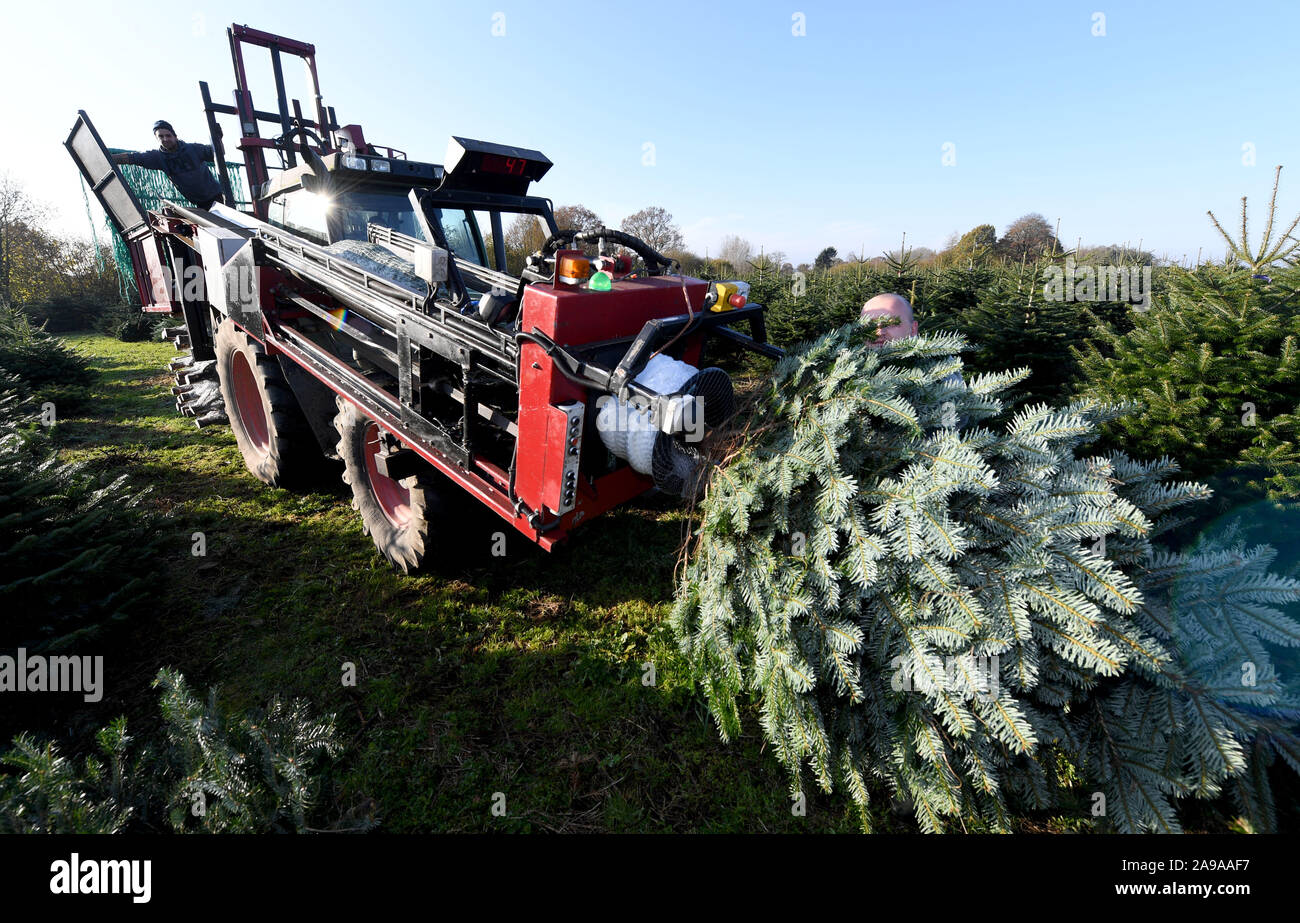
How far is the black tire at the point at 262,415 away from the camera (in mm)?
4590

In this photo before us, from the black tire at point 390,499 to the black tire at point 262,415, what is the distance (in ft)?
3.09

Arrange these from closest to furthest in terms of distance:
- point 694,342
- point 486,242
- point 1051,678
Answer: point 1051,678 < point 694,342 < point 486,242

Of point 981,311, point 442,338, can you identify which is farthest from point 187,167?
point 981,311

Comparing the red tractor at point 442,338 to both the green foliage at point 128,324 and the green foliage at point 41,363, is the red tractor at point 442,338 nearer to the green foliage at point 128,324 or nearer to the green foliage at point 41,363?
the green foliage at point 41,363

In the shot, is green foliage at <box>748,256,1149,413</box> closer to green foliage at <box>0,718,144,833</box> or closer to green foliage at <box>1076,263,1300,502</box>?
green foliage at <box>1076,263,1300,502</box>

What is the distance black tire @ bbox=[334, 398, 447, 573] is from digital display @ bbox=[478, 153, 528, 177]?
2.16 meters

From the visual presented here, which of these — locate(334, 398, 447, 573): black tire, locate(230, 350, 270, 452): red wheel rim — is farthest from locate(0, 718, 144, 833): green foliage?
locate(230, 350, 270, 452): red wheel rim

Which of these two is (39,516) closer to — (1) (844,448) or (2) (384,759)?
(2) (384,759)

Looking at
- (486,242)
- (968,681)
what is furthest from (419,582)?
(968,681)

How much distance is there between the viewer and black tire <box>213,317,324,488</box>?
15.1 ft

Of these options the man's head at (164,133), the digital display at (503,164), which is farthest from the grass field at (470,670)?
the man's head at (164,133)

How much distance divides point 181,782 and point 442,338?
7.35 feet
